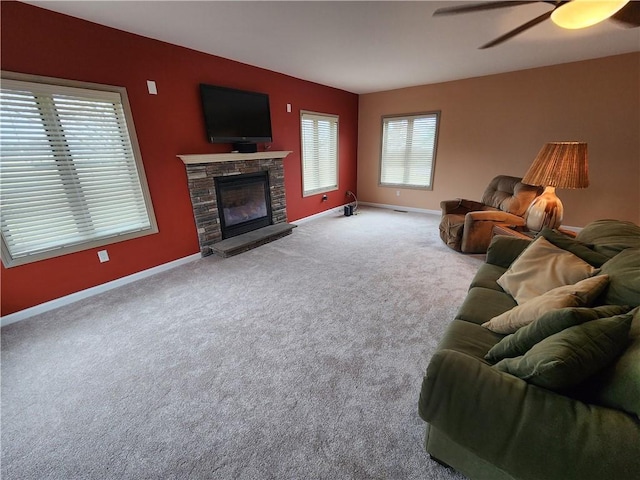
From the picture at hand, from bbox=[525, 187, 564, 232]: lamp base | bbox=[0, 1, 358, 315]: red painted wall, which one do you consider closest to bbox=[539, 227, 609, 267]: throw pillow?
bbox=[525, 187, 564, 232]: lamp base

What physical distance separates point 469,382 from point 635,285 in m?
0.94

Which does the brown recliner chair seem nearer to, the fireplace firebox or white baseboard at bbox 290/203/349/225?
white baseboard at bbox 290/203/349/225

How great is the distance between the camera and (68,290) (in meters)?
2.59

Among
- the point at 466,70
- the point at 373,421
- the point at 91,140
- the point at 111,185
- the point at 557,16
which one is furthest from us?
the point at 466,70

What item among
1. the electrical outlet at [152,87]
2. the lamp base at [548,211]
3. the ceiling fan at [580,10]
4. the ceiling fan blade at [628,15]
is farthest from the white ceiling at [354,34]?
the lamp base at [548,211]

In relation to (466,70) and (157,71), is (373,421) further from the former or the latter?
(466,70)

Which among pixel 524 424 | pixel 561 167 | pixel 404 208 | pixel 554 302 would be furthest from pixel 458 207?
pixel 524 424

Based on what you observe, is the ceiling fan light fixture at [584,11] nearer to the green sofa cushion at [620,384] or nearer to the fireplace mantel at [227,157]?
the green sofa cushion at [620,384]

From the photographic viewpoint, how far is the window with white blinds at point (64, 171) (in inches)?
85.0

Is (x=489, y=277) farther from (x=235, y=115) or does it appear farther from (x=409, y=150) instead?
Answer: (x=409, y=150)

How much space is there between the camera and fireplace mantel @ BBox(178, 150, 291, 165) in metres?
3.20

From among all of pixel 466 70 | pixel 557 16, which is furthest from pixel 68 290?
pixel 466 70

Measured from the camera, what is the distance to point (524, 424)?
2.65 feet

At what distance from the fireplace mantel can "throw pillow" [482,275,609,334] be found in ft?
11.0
